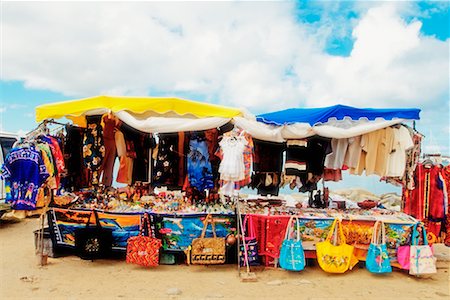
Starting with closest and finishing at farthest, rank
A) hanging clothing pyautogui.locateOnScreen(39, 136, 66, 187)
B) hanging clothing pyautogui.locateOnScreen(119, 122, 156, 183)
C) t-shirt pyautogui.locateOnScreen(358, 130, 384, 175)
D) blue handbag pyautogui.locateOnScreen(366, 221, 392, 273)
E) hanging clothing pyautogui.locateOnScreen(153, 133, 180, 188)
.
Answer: blue handbag pyautogui.locateOnScreen(366, 221, 392, 273) < hanging clothing pyautogui.locateOnScreen(39, 136, 66, 187) < t-shirt pyautogui.locateOnScreen(358, 130, 384, 175) < hanging clothing pyautogui.locateOnScreen(153, 133, 180, 188) < hanging clothing pyautogui.locateOnScreen(119, 122, 156, 183)

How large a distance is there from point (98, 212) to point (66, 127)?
170cm

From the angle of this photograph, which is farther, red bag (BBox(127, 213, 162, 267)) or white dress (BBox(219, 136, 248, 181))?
red bag (BBox(127, 213, 162, 267))

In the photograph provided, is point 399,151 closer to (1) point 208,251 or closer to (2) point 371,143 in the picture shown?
(2) point 371,143

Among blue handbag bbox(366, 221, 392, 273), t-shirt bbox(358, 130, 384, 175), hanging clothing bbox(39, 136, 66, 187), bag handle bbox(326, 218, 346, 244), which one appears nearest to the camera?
blue handbag bbox(366, 221, 392, 273)

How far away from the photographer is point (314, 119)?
561 centimetres

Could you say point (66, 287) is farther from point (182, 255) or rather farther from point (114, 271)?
point (182, 255)

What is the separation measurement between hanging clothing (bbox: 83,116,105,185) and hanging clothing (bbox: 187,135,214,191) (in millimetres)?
1573

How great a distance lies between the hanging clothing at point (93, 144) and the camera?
630 centimetres

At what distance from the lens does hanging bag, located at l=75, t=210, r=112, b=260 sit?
5645mm

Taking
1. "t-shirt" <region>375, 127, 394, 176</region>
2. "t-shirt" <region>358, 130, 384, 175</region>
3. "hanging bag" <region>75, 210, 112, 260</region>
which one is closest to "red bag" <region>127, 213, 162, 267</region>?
"hanging bag" <region>75, 210, 112, 260</region>

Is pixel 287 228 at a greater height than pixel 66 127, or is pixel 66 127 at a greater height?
pixel 66 127

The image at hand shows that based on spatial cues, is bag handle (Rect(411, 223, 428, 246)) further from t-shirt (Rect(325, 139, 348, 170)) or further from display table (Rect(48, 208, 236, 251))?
display table (Rect(48, 208, 236, 251))

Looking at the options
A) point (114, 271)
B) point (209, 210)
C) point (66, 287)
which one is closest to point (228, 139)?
point (209, 210)

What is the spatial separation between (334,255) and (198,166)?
7.95 feet
